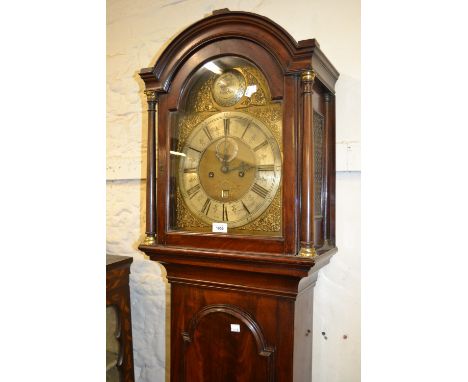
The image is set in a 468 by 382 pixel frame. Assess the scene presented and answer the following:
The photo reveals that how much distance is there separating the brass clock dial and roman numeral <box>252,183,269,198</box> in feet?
1.01

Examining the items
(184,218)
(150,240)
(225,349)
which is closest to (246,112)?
(184,218)

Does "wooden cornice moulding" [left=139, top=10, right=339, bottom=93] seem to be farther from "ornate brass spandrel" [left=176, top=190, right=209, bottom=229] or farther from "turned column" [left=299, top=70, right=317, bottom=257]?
"ornate brass spandrel" [left=176, top=190, right=209, bottom=229]

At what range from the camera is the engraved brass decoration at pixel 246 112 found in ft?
3.99

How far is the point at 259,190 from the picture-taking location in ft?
4.10

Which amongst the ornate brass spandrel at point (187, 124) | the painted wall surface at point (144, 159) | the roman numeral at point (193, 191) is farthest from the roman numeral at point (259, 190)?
the painted wall surface at point (144, 159)

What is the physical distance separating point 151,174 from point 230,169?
12.8 inches

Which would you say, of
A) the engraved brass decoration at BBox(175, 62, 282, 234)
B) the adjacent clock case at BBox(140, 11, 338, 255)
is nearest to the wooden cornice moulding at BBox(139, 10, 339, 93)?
the adjacent clock case at BBox(140, 11, 338, 255)

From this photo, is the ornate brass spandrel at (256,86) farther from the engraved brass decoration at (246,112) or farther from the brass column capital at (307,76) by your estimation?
the brass column capital at (307,76)

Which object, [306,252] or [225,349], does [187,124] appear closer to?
[306,252]

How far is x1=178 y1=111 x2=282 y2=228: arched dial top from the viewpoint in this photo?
1240 millimetres

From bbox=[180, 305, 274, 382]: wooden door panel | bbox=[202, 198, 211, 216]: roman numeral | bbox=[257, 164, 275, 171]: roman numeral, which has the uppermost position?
bbox=[257, 164, 275, 171]: roman numeral
